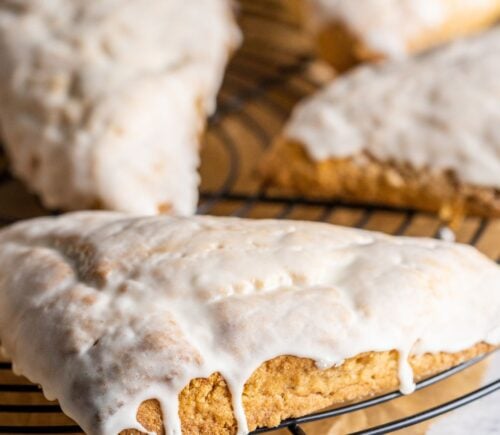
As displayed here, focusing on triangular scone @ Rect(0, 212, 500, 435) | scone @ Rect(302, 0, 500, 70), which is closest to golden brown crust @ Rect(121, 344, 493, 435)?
triangular scone @ Rect(0, 212, 500, 435)

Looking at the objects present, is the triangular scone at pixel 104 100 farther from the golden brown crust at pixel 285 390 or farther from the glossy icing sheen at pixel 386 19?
the golden brown crust at pixel 285 390

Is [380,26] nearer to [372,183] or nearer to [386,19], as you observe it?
[386,19]

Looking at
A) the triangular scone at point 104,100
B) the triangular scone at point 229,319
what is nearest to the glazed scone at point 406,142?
the triangular scone at point 104,100

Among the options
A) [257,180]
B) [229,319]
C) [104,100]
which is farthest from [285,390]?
[257,180]

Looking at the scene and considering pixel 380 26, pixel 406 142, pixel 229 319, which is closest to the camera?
pixel 229 319

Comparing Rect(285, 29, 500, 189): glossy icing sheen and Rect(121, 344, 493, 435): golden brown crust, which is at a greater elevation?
Rect(285, 29, 500, 189): glossy icing sheen

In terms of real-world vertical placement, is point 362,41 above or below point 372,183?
above

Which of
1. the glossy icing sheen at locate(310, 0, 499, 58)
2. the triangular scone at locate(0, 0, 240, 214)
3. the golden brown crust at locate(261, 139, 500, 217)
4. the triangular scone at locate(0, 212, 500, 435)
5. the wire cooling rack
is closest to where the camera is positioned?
the triangular scone at locate(0, 212, 500, 435)

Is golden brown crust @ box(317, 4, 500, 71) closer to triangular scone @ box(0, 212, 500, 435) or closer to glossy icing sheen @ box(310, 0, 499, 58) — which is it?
glossy icing sheen @ box(310, 0, 499, 58)
